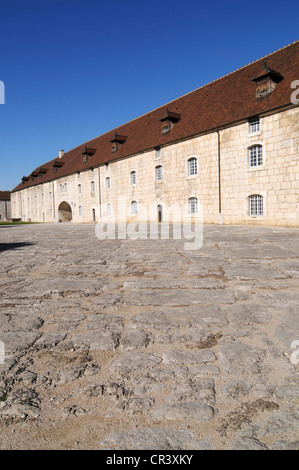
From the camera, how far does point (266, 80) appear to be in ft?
54.8

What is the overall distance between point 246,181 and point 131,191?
11.5 meters

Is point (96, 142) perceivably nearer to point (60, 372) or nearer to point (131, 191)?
point (131, 191)

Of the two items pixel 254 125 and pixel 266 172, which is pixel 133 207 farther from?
pixel 266 172

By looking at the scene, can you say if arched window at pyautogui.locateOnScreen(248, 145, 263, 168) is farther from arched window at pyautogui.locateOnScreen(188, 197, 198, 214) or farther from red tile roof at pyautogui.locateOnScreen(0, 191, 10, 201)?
red tile roof at pyautogui.locateOnScreen(0, 191, 10, 201)

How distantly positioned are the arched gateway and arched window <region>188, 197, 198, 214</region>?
2262 cm

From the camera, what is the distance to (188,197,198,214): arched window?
68.4 feet

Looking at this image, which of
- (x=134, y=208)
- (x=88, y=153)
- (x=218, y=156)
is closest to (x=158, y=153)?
(x=134, y=208)

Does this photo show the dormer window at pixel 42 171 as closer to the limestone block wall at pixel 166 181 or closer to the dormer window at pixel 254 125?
the limestone block wall at pixel 166 181

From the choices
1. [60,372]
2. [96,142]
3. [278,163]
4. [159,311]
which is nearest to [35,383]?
[60,372]

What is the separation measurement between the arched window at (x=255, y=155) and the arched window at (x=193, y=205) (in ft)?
15.2

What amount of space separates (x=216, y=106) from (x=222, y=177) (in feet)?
16.2

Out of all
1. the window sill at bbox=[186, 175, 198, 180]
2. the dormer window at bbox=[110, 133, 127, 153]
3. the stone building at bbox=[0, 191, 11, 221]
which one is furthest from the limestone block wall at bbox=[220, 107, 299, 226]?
the stone building at bbox=[0, 191, 11, 221]

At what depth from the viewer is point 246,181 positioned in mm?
17609

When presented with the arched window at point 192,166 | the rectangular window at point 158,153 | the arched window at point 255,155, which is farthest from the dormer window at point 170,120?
the arched window at point 255,155
